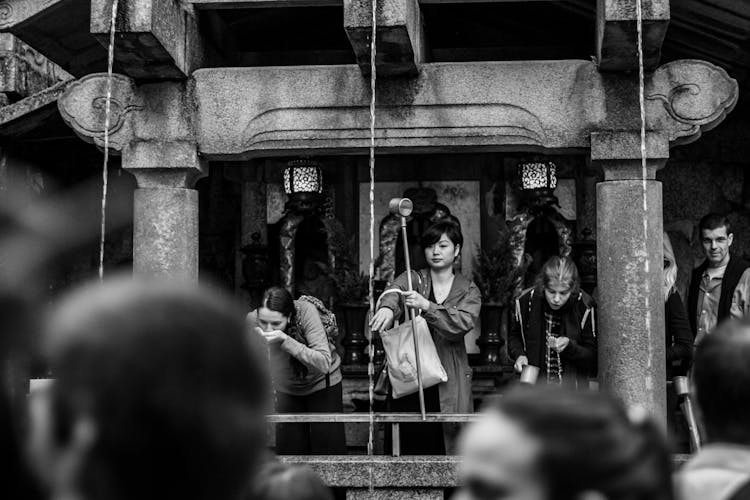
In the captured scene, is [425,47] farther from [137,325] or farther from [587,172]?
[137,325]

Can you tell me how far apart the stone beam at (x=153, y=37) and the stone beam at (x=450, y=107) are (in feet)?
0.76

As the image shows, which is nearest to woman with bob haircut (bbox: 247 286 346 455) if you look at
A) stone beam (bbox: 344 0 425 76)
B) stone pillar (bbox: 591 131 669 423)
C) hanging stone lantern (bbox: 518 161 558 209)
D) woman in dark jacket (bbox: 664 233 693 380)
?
stone beam (bbox: 344 0 425 76)

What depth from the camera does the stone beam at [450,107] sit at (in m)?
7.37

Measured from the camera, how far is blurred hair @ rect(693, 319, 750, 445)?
92.0 inches

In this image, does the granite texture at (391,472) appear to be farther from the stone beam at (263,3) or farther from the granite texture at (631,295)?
the stone beam at (263,3)

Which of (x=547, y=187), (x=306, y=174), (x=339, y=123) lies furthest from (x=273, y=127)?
(x=547, y=187)

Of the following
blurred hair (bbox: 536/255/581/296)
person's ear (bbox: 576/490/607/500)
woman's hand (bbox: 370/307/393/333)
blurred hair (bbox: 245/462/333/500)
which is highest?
blurred hair (bbox: 536/255/581/296)

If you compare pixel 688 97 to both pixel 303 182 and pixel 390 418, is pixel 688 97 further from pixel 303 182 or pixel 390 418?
pixel 303 182

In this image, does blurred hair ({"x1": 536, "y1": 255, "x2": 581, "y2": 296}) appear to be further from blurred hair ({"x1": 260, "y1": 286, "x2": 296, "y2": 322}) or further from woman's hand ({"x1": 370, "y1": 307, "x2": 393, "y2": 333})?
blurred hair ({"x1": 260, "y1": 286, "x2": 296, "y2": 322})

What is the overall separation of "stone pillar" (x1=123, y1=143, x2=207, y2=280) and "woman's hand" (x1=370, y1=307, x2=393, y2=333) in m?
1.41

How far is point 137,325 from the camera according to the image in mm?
1425

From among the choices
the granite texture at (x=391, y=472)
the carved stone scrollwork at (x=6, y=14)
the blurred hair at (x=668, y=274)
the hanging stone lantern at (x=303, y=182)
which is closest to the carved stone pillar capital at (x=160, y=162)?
the carved stone scrollwork at (x=6, y=14)

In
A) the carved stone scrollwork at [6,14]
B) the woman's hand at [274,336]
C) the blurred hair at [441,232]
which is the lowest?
the woman's hand at [274,336]

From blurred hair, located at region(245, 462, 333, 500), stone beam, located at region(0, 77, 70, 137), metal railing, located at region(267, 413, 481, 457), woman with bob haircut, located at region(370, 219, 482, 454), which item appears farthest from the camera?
stone beam, located at region(0, 77, 70, 137)
